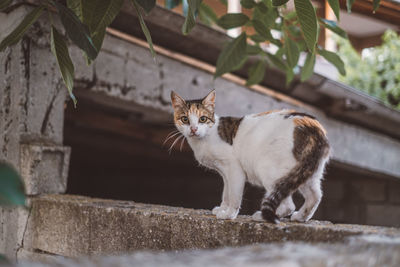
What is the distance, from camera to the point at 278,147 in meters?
1.54

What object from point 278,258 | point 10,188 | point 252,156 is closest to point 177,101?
point 252,156

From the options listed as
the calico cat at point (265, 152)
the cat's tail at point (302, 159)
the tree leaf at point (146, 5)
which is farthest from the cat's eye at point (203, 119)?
the tree leaf at point (146, 5)

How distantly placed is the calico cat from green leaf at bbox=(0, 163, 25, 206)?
892 mm

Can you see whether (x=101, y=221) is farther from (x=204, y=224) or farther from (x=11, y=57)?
(x=11, y=57)

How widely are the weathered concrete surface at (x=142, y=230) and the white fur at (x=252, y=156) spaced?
110 mm

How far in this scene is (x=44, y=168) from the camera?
2.35 meters

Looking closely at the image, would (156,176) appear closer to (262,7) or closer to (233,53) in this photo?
(233,53)

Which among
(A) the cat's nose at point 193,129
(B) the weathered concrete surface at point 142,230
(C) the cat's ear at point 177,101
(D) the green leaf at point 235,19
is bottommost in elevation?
(B) the weathered concrete surface at point 142,230

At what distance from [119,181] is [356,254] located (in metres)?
5.81

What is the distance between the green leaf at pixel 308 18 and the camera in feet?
4.31

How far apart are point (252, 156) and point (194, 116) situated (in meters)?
0.33

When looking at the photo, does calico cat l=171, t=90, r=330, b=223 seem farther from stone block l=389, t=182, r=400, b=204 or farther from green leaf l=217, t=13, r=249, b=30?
stone block l=389, t=182, r=400, b=204

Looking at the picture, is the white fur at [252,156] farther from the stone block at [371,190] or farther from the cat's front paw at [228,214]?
the stone block at [371,190]

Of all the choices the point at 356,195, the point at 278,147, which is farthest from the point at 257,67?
the point at 356,195
